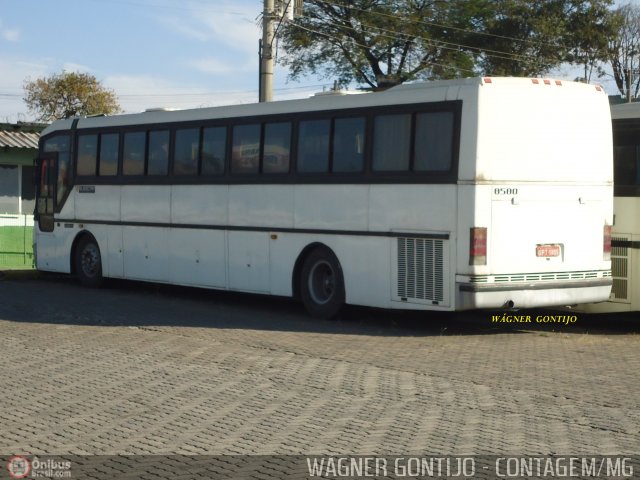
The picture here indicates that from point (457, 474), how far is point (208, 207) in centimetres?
1186

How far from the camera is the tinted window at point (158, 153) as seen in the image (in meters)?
19.6

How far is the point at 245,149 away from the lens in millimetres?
17922

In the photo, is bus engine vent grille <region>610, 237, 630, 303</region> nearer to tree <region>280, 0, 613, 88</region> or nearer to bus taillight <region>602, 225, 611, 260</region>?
bus taillight <region>602, 225, 611, 260</region>

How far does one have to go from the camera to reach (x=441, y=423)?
29.5 feet

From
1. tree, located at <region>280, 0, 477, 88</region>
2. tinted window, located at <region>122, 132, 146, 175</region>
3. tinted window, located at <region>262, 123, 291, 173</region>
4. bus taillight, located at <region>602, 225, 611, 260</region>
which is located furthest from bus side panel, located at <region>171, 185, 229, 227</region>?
tree, located at <region>280, 0, 477, 88</region>

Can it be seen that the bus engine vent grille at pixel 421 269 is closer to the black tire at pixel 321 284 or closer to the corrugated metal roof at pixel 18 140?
the black tire at pixel 321 284

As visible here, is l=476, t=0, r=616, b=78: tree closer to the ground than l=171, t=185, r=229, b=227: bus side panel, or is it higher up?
higher up

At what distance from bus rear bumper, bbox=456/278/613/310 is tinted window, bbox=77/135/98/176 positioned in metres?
9.44

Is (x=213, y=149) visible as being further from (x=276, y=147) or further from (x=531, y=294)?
(x=531, y=294)

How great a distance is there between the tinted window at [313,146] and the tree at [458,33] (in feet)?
105

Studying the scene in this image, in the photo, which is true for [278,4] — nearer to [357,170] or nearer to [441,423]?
[357,170]

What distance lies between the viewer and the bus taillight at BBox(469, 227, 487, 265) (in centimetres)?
1419

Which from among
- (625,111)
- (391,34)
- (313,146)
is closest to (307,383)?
(313,146)

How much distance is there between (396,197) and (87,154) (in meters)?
8.37
